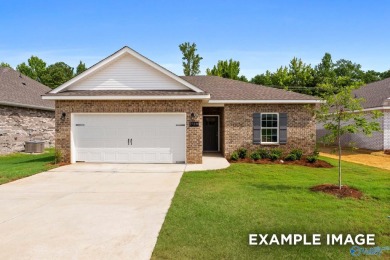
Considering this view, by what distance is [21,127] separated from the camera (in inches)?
802

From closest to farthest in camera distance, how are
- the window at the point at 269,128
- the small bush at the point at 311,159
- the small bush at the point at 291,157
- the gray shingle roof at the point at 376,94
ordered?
1. the small bush at the point at 311,159
2. the small bush at the point at 291,157
3. the window at the point at 269,128
4. the gray shingle roof at the point at 376,94

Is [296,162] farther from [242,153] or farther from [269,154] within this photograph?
[242,153]

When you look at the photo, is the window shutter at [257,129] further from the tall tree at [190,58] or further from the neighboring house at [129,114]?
the tall tree at [190,58]

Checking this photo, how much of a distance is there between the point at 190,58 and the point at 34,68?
33133mm

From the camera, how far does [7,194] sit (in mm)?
8438

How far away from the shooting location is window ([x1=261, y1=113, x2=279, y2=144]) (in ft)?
52.7

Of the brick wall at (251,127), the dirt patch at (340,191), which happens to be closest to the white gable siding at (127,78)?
the brick wall at (251,127)

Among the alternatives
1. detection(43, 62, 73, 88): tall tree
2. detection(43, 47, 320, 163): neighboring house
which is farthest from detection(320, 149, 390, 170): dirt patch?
detection(43, 62, 73, 88): tall tree

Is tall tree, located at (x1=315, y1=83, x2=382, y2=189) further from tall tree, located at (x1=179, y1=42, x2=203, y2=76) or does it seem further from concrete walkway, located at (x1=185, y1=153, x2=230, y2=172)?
tall tree, located at (x1=179, y1=42, x2=203, y2=76)

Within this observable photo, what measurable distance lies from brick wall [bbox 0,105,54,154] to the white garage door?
7891 millimetres

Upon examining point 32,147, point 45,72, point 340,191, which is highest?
point 45,72

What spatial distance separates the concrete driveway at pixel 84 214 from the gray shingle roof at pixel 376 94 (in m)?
16.0

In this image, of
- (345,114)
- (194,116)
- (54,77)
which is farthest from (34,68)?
(345,114)

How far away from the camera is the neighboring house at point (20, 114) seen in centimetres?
1917
